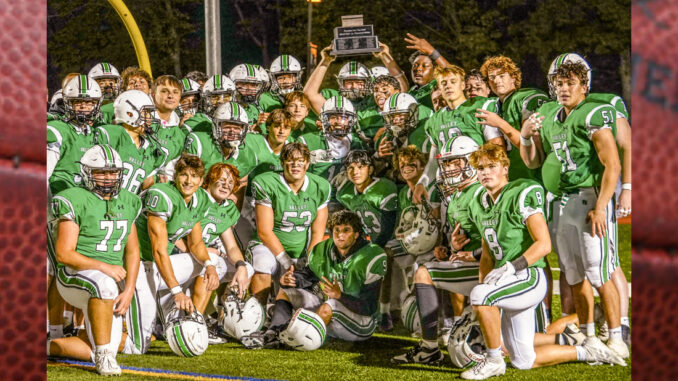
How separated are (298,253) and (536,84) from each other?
1.67 meters

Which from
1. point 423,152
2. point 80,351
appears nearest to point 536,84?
point 423,152

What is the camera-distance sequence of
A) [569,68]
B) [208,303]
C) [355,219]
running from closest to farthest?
[569,68] < [355,219] < [208,303]

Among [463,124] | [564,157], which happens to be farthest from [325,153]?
[564,157]

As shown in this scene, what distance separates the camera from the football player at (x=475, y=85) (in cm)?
473

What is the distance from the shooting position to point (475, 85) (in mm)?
4730

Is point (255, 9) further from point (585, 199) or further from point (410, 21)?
point (585, 199)

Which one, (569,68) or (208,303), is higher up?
(569,68)

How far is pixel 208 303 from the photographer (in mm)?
5082

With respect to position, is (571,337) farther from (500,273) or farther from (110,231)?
(110,231)

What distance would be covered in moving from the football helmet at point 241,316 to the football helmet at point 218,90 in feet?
3.87

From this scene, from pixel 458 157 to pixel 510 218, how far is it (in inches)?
18.5

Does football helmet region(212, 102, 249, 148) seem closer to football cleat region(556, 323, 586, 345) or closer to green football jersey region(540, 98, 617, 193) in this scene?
green football jersey region(540, 98, 617, 193)

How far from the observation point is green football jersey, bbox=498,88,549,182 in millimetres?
4422

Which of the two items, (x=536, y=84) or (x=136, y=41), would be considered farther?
(x=136, y=41)
